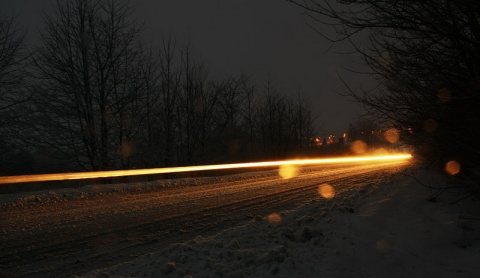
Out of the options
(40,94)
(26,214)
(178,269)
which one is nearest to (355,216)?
(178,269)

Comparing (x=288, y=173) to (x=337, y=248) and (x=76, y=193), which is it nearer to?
(x=76, y=193)

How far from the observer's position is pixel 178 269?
179 inches

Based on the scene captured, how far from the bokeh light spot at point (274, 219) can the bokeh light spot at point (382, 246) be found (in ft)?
5.80

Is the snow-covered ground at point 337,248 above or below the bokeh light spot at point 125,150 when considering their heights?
below

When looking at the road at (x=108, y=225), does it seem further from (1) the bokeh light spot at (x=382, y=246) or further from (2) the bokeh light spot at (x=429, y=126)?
(2) the bokeh light spot at (x=429, y=126)

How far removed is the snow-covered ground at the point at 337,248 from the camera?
4645 mm

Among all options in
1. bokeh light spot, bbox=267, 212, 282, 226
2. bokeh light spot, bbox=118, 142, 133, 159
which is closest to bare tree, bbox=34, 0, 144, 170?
bokeh light spot, bbox=118, 142, 133, 159

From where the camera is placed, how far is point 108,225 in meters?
7.28

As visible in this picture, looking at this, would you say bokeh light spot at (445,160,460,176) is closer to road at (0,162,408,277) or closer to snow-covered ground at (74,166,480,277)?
snow-covered ground at (74,166,480,277)

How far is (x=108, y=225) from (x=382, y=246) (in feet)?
15.7

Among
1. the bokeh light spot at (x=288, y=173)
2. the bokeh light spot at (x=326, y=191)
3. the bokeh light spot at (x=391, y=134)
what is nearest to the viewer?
the bokeh light spot at (x=391, y=134)

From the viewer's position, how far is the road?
518cm

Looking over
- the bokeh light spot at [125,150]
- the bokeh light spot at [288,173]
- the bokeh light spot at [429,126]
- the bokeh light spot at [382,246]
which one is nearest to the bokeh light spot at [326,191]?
the bokeh light spot at [429,126]

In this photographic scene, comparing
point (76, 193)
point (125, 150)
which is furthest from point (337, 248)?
point (125, 150)
